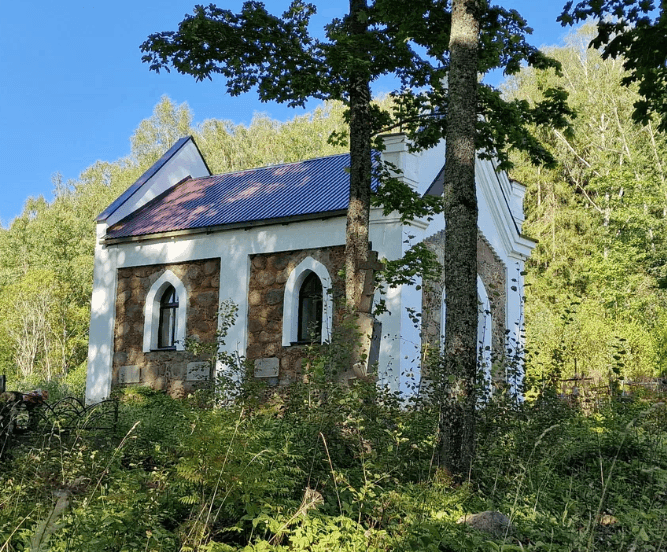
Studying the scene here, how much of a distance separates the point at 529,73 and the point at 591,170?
8.70 m

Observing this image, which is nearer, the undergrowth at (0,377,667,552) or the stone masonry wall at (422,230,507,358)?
the undergrowth at (0,377,667,552)

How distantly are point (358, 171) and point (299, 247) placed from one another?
20.5 ft

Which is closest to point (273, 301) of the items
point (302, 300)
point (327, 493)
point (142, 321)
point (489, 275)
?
point (302, 300)

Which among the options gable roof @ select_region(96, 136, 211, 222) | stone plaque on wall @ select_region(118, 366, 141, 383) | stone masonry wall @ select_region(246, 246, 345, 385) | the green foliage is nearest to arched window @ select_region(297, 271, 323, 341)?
stone masonry wall @ select_region(246, 246, 345, 385)

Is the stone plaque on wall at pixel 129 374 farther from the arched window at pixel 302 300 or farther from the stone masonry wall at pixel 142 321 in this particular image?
the arched window at pixel 302 300

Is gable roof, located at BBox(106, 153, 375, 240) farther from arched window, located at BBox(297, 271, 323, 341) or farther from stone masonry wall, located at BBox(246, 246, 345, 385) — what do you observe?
arched window, located at BBox(297, 271, 323, 341)

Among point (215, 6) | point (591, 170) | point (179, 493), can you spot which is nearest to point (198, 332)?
point (215, 6)

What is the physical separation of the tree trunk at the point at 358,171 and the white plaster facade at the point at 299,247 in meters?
4.05

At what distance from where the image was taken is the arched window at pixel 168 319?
2117 cm

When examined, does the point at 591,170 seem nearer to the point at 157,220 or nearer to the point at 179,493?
the point at 157,220

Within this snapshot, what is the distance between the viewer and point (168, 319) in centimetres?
2130

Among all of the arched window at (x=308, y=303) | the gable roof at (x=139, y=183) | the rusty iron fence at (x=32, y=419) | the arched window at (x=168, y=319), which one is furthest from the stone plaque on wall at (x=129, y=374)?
the rusty iron fence at (x=32, y=419)

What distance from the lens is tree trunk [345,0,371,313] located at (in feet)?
40.8

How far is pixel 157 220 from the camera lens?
22266 mm
